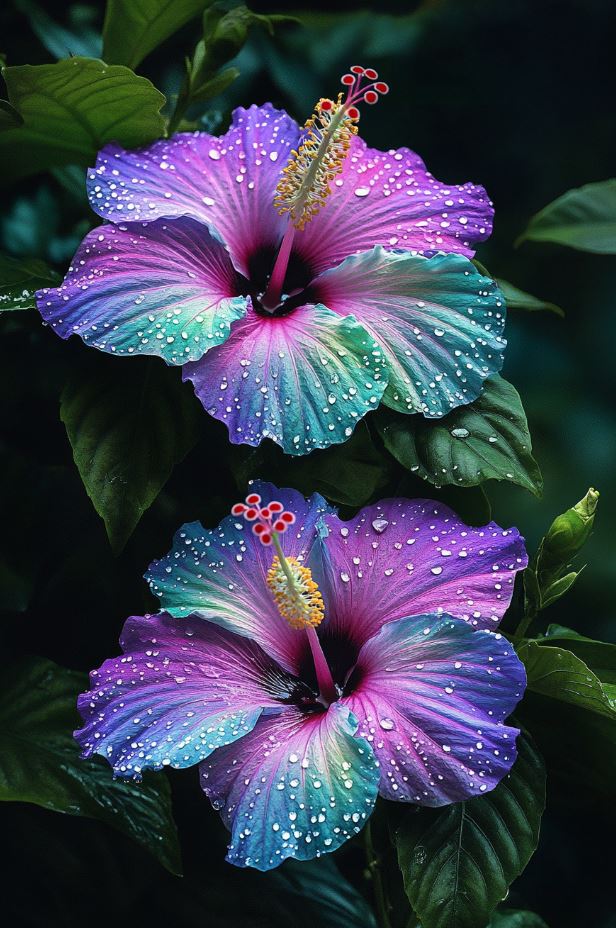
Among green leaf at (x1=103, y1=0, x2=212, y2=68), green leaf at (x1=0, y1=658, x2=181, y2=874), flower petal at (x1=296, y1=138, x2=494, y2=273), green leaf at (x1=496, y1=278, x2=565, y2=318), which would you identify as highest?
green leaf at (x1=103, y1=0, x2=212, y2=68)

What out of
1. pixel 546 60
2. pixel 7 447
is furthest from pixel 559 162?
pixel 7 447

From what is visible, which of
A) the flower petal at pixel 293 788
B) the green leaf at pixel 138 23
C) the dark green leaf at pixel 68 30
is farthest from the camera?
the dark green leaf at pixel 68 30

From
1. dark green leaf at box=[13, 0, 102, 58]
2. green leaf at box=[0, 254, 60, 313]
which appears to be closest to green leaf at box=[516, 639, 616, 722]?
green leaf at box=[0, 254, 60, 313]

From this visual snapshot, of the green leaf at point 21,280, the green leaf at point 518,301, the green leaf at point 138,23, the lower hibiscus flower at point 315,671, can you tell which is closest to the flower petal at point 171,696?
the lower hibiscus flower at point 315,671

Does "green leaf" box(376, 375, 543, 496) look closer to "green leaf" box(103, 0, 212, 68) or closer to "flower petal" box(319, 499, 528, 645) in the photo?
"flower petal" box(319, 499, 528, 645)

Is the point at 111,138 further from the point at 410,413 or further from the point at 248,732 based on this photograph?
the point at 248,732

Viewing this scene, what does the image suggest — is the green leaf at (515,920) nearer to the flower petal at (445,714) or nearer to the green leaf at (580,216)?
the flower petal at (445,714)
